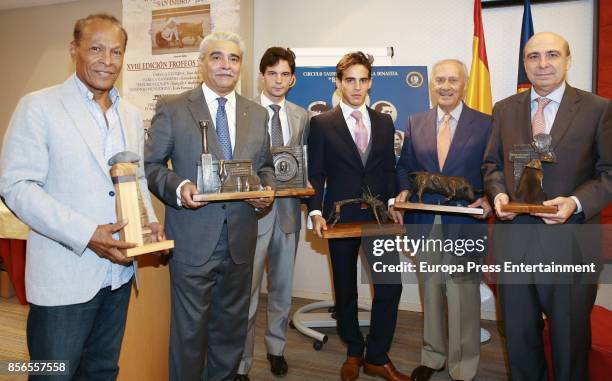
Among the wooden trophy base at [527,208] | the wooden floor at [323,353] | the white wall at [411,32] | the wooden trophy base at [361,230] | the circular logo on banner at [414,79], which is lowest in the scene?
the wooden floor at [323,353]

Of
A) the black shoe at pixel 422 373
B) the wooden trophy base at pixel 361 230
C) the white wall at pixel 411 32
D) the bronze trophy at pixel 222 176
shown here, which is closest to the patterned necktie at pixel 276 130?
the wooden trophy base at pixel 361 230

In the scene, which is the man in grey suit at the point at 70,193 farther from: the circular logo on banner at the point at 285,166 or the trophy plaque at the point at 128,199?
the circular logo on banner at the point at 285,166

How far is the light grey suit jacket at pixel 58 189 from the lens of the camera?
1551 millimetres

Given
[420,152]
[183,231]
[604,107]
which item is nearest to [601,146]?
[604,107]

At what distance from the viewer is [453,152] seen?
269 cm

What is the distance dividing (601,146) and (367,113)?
1.27 meters

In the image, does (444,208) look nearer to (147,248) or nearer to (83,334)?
(147,248)

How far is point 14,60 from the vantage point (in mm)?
6551

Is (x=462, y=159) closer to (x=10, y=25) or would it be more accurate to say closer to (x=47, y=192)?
(x=47, y=192)

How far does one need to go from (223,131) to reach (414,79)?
243 centimetres

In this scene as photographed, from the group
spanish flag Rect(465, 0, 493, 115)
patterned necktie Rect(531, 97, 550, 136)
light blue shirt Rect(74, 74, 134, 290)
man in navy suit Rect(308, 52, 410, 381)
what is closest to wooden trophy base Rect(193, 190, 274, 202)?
light blue shirt Rect(74, 74, 134, 290)

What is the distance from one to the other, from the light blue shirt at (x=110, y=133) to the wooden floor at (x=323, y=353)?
1.56m

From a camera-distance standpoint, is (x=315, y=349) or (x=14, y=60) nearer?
(x=315, y=349)

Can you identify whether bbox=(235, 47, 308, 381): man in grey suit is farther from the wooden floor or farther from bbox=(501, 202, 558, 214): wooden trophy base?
bbox=(501, 202, 558, 214): wooden trophy base
